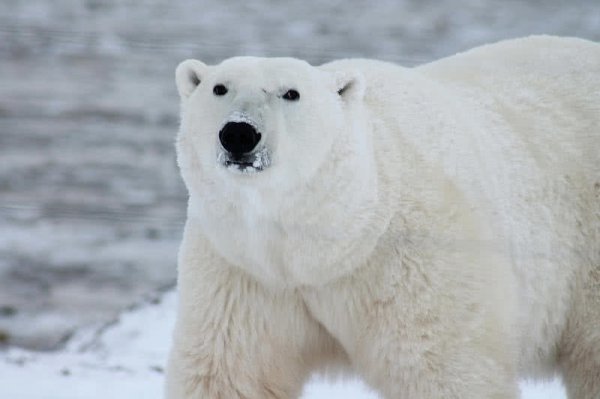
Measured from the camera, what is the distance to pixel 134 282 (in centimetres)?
645

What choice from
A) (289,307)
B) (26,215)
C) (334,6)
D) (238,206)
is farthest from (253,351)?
(26,215)

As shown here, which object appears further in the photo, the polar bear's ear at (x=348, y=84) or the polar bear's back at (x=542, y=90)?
the polar bear's back at (x=542, y=90)

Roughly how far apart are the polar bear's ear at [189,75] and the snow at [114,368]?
1.33 metres

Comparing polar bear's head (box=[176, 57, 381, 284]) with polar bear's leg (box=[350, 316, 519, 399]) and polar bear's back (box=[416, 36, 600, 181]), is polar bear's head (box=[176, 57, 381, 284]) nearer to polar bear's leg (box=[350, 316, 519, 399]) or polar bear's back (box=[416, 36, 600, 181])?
polar bear's leg (box=[350, 316, 519, 399])

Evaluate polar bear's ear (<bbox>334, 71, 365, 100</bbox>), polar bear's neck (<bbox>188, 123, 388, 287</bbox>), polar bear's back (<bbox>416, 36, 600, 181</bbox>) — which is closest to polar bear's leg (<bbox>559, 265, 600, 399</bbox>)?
polar bear's back (<bbox>416, 36, 600, 181</bbox>)

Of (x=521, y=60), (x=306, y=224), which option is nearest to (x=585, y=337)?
(x=521, y=60)

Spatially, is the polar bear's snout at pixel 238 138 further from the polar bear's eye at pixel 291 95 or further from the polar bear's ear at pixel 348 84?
the polar bear's ear at pixel 348 84

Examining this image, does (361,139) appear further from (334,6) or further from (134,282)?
(134,282)

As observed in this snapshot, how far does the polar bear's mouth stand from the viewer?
2.56m

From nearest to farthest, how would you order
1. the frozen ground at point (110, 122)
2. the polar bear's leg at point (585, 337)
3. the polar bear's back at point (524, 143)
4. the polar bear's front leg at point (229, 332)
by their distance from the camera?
1. the polar bear's front leg at point (229, 332)
2. the polar bear's back at point (524, 143)
3. the polar bear's leg at point (585, 337)
4. the frozen ground at point (110, 122)

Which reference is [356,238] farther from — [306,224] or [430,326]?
[430,326]

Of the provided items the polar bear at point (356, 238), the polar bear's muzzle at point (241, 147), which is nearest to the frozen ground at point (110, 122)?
the polar bear at point (356, 238)

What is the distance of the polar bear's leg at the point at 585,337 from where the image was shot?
133 inches

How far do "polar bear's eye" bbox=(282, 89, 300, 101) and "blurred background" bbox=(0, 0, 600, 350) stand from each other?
1.79m
